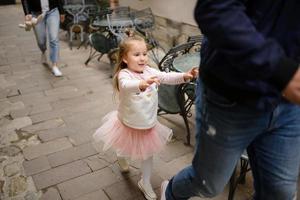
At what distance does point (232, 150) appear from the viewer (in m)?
1.09

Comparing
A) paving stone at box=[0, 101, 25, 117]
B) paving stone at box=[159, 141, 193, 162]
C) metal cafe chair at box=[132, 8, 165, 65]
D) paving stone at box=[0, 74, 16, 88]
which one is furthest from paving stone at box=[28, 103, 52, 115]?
metal cafe chair at box=[132, 8, 165, 65]

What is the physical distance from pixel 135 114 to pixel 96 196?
25.0 inches

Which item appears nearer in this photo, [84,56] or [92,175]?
[92,175]

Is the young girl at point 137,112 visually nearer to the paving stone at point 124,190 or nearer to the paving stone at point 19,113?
the paving stone at point 124,190

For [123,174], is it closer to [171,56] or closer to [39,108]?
[171,56]

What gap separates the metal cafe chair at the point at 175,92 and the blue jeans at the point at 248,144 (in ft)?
3.78

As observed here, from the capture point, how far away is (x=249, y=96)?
3.04 ft

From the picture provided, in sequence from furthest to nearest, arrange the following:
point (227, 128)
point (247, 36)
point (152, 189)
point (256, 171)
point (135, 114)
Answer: point (152, 189), point (135, 114), point (256, 171), point (227, 128), point (247, 36)

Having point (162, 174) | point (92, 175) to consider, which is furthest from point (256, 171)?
→ point (92, 175)

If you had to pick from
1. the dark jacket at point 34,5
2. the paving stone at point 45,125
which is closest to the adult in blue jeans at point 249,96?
the paving stone at point 45,125

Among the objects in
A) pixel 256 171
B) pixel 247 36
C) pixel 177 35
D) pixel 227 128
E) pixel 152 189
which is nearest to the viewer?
pixel 247 36

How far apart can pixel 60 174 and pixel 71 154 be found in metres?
0.26

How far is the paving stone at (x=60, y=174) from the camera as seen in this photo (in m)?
2.17

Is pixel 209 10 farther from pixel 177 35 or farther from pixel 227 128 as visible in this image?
pixel 177 35
